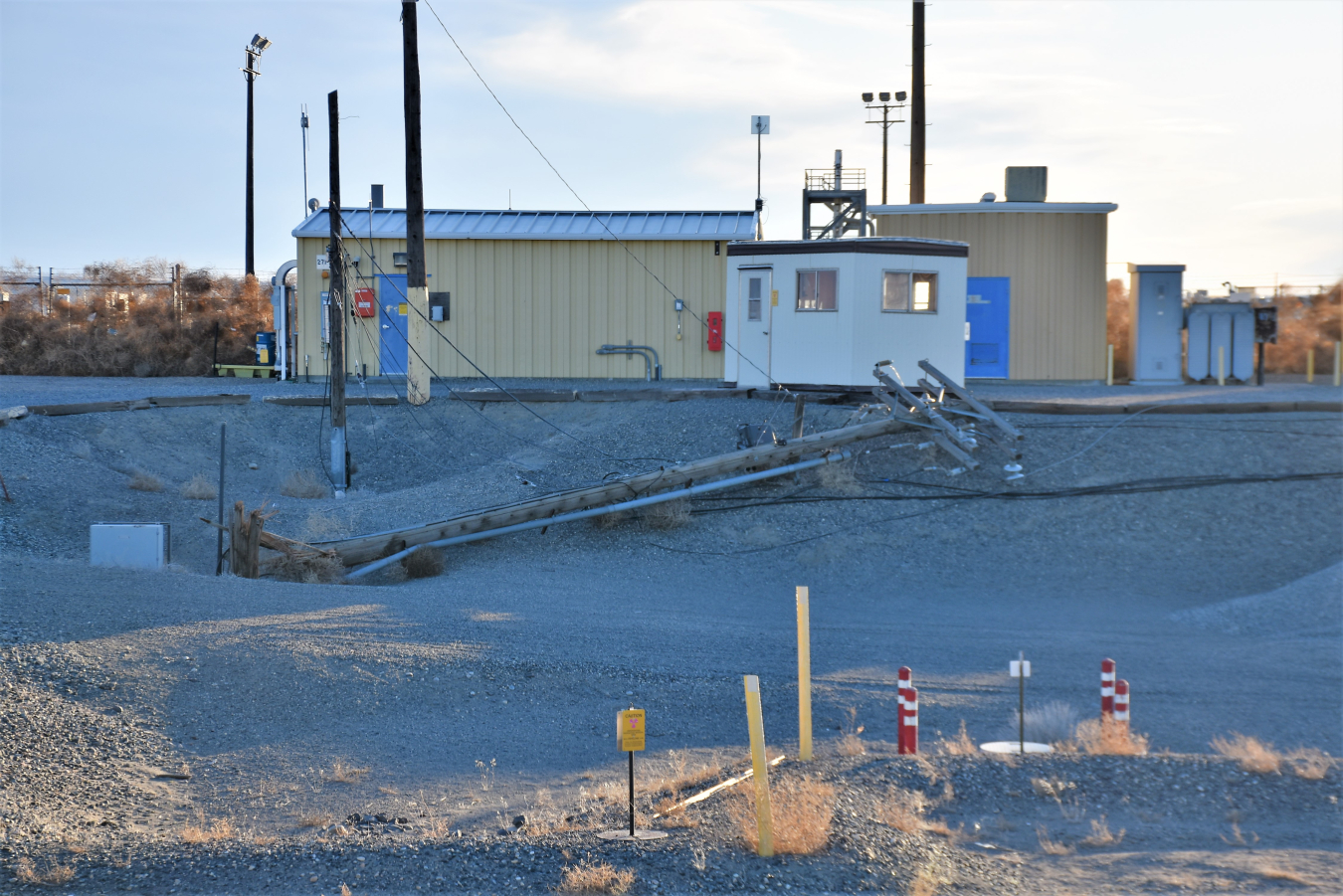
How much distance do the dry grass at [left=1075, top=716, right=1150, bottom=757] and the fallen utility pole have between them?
8586 millimetres

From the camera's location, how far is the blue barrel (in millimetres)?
31234

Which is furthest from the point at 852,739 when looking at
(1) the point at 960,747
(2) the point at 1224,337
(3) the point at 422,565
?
(2) the point at 1224,337

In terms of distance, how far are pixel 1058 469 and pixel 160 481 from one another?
14042 millimetres

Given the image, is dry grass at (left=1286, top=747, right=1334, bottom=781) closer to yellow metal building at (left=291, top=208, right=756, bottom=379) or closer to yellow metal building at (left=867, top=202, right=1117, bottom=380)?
yellow metal building at (left=867, top=202, right=1117, bottom=380)

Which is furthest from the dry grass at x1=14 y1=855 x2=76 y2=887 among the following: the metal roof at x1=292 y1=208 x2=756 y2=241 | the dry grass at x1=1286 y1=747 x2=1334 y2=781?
the metal roof at x1=292 y1=208 x2=756 y2=241

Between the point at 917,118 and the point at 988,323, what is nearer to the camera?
the point at 988,323

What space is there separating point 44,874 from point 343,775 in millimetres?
2185

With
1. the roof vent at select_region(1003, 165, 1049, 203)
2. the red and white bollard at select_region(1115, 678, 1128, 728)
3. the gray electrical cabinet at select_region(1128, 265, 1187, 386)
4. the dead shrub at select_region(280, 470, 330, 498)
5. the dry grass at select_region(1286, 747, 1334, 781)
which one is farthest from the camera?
the roof vent at select_region(1003, 165, 1049, 203)

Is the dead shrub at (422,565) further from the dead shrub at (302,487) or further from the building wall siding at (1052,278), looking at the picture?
the building wall siding at (1052,278)

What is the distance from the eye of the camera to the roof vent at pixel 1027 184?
28719mm

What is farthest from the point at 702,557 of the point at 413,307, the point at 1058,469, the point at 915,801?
the point at 413,307

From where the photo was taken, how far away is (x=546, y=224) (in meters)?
30.0

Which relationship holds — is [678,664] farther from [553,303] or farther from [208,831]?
[553,303]

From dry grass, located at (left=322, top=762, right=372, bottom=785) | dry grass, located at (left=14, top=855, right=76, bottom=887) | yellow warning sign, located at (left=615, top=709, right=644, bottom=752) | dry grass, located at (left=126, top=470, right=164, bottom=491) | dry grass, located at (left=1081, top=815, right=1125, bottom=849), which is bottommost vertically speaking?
dry grass, located at (left=322, top=762, right=372, bottom=785)
